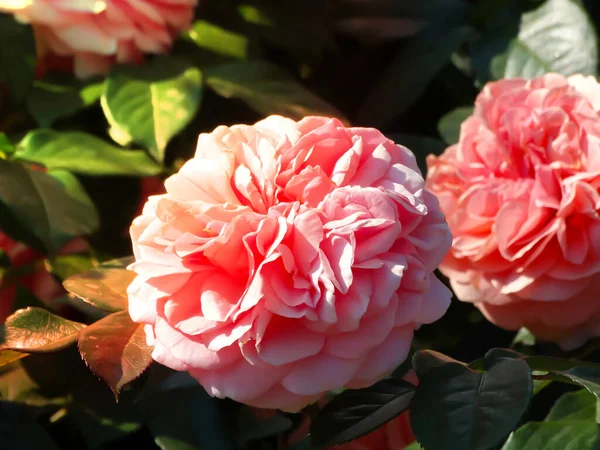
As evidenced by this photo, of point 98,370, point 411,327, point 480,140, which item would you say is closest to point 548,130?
point 480,140

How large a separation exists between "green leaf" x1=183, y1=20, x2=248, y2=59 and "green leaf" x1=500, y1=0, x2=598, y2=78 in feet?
0.71

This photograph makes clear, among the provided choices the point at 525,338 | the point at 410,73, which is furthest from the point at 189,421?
the point at 410,73

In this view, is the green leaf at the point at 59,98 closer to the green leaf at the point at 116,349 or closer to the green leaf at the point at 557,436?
the green leaf at the point at 116,349

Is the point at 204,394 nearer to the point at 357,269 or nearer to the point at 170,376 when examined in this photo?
the point at 170,376

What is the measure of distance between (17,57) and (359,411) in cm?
36

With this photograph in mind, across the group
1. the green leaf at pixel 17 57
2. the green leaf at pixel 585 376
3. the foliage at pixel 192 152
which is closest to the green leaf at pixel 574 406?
the foliage at pixel 192 152

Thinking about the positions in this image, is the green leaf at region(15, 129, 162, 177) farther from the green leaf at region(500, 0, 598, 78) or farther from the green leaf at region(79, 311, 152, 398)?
the green leaf at region(500, 0, 598, 78)

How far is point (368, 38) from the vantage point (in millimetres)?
650

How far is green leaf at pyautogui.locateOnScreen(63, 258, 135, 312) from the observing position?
1.12 ft

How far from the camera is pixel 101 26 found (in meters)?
0.50

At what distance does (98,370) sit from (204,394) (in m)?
0.09

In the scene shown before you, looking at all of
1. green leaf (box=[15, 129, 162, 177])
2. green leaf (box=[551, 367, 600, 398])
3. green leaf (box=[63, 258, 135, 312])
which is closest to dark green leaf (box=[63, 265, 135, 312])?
green leaf (box=[63, 258, 135, 312])

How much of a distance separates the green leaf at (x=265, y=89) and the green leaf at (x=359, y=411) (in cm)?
23

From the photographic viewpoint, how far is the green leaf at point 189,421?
0.36 metres
